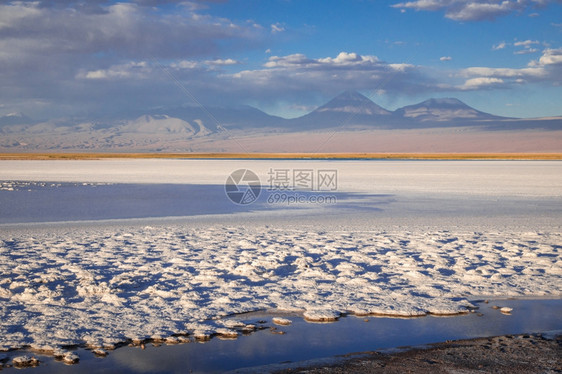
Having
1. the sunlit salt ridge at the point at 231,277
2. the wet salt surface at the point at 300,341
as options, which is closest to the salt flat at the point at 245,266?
the sunlit salt ridge at the point at 231,277

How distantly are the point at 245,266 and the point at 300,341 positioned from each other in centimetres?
257

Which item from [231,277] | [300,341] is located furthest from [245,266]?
[300,341]

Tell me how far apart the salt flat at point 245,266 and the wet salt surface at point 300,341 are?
225 millimetres

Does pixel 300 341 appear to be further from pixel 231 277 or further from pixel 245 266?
pixel 245 266

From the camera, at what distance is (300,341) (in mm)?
4535

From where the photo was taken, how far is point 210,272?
676 centimetres

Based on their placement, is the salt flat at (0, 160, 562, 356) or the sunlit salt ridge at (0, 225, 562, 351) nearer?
the sunlit salt ridge at (0, 225, 562, 351)

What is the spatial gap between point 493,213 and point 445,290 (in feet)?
24.1

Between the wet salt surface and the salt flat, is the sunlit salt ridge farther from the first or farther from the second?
the wet salt surface

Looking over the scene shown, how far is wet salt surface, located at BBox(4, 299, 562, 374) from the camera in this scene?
158 inches

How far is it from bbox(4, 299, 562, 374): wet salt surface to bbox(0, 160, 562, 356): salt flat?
0.23 m

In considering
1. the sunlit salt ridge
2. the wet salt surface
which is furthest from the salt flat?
the wet salt surface

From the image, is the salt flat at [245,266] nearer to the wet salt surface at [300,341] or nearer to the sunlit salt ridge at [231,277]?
the sunlit salt ridge at [231,277]

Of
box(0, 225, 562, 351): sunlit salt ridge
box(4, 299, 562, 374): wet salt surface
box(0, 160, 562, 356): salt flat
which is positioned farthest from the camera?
box(0, 160, 562, 356): salt flat
